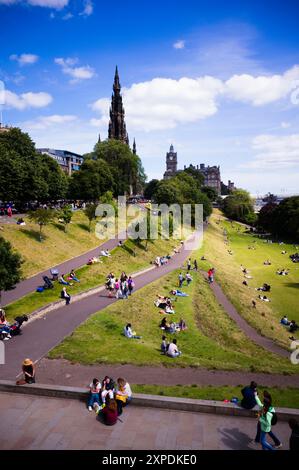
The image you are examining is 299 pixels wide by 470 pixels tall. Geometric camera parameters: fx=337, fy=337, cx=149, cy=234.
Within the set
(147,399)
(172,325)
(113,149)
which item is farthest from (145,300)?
(113,149)

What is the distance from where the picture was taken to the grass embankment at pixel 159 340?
1518 cm

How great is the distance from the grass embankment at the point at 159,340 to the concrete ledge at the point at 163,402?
315 centimetres

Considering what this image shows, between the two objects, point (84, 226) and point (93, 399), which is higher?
point (84, 226)

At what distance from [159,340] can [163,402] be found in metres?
8.95

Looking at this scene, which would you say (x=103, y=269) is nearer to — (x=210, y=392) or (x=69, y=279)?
(x=69, y=279)

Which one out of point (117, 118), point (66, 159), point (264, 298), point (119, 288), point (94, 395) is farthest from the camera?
point (66, 159)

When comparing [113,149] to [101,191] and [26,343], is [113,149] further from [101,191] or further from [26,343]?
[26,343]

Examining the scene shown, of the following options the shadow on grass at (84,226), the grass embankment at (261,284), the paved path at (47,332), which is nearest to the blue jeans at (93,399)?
the paved path at (47,332)

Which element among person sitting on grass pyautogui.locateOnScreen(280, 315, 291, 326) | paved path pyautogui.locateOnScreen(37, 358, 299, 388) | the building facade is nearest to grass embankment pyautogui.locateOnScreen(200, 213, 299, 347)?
person sitting on grass pyautogui.locateOnScreen(280, 315, 291, 326)

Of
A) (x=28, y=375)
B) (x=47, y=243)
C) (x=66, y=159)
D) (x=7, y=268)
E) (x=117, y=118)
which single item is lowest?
(x=28, y=375)

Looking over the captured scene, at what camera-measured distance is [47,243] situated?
37.3m

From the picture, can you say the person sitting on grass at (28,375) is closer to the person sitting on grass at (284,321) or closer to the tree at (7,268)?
the tree at (7,268)

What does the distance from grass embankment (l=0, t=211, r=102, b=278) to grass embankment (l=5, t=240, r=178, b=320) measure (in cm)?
388

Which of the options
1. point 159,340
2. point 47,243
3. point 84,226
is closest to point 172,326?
point 159,340
